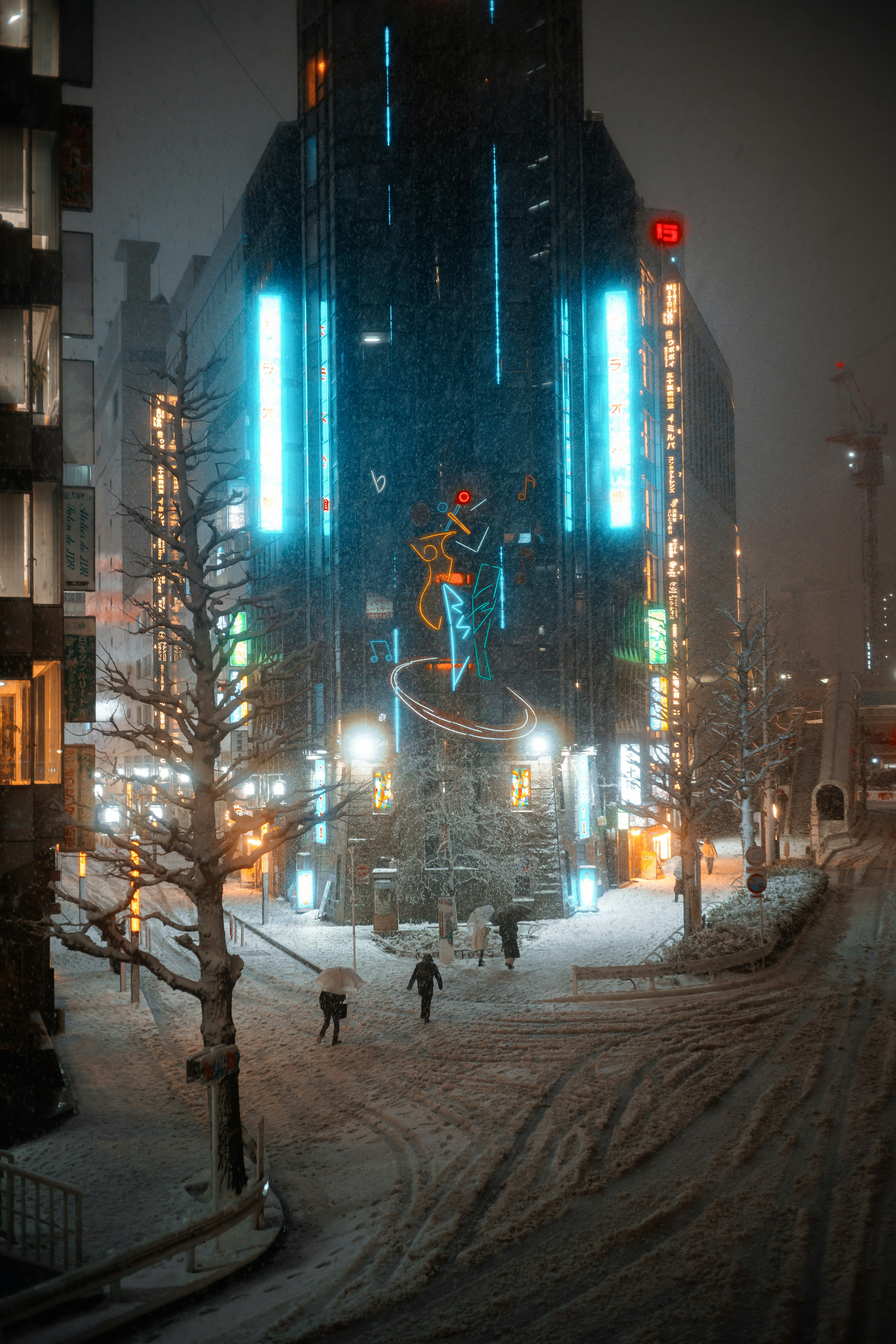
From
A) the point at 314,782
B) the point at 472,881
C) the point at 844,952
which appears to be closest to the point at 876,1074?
the point at 844,952

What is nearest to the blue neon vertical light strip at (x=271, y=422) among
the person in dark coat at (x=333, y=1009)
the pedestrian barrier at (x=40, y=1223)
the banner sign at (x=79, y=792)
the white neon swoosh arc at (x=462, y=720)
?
the white neon swoosh arc at (x=462, y=720)

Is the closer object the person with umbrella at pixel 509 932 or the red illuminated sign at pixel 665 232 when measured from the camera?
the person with umbrella at pixel 509 932

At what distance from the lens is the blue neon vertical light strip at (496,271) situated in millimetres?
34219

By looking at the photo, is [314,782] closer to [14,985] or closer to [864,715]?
[14,985]

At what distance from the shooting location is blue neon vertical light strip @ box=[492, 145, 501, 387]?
34219 millimetres

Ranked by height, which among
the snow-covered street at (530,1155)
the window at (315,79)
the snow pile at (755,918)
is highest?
the window at (315,79)

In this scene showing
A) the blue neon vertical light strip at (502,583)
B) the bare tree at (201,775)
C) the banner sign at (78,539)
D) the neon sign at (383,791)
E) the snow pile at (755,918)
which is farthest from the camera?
the blue neon vertical light strip at (502,583)

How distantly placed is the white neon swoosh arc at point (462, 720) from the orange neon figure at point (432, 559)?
1.27 m

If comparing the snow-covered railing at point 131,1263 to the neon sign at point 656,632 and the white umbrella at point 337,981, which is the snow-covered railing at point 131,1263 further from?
the neon sign at point 656,632

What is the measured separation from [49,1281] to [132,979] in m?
12.6

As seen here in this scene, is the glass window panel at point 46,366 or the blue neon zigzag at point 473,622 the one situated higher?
the glass window panel at point 46,366

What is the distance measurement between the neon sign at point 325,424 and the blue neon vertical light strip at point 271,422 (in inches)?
62.3

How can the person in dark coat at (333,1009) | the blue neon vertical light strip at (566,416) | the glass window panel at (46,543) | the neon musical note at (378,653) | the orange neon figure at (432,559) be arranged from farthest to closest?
the blue neon vertical light strip at (566,416)
the neon musical note at (378,653)
the orange neon figure at (432,559)
the glass window panel at (46,543)
the person in dark coat at (333,1009)

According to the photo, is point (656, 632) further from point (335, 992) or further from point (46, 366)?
point (46, 366)
